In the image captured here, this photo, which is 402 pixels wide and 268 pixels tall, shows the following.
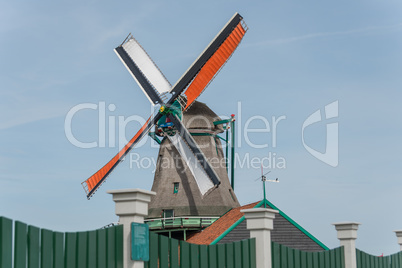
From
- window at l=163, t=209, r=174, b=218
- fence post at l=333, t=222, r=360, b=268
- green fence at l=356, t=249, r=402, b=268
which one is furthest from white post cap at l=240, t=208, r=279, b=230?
window at l=163, t=209, r=174, b=218

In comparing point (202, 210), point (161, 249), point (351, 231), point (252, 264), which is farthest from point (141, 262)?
point (202, 210)

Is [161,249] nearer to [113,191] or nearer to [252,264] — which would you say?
[113,191]

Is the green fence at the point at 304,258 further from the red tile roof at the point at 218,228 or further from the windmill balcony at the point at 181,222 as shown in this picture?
the windmill balcony at the point at 181,222

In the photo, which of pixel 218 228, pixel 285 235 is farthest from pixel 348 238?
pixel 218 228

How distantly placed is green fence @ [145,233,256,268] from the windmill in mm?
13564

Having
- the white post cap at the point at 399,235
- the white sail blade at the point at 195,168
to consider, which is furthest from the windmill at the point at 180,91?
the white post cap at the point at 399,235

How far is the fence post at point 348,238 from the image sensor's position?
1180 centimetres

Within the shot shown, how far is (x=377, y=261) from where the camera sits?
1337 centimetres

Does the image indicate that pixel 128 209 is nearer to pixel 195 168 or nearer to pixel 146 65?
pixel 195 168

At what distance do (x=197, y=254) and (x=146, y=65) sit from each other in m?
18.4

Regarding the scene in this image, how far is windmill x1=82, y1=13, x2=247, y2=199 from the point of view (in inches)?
929

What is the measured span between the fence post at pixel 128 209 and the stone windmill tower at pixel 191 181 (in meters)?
18.5

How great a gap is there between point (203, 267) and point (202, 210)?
1757cm

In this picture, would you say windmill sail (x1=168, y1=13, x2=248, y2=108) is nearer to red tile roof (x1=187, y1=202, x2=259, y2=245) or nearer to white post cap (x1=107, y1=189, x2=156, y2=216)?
red tile roof (x1=187, y1=202, x2=259, y2=245)
